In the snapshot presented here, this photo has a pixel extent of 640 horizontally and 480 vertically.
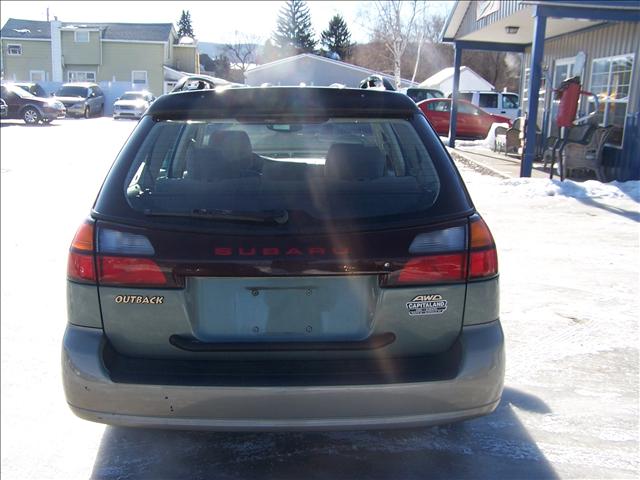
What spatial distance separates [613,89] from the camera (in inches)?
498

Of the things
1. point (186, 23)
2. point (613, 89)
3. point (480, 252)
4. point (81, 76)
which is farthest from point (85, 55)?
point (480, 252)

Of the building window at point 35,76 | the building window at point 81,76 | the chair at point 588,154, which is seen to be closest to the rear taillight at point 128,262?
the chair at point 588,154

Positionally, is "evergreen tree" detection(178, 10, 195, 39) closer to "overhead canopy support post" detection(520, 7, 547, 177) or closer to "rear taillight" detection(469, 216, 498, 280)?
"overhead canopy support post" detection(520, 7, 547, 177)

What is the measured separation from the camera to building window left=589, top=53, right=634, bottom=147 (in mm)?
12023

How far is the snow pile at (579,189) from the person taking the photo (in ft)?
34.2

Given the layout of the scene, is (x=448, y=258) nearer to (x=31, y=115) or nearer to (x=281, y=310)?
(x=281, y=310)

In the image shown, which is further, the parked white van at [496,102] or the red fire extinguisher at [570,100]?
the parked white van at [496,102]

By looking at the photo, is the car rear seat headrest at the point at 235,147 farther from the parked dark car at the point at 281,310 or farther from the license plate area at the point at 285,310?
the license plate area at the point at 285,310

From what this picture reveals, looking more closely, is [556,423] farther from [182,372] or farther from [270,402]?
[182,372]

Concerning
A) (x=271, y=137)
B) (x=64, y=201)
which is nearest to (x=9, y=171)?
(x=64, y=201)

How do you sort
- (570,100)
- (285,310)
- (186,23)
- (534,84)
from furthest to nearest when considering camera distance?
(186,23) → (570,100) → (534,84) → (285,310)

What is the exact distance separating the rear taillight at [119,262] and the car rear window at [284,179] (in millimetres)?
152

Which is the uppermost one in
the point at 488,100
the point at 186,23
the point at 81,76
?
the point at 186,23

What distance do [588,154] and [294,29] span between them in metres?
65.3
